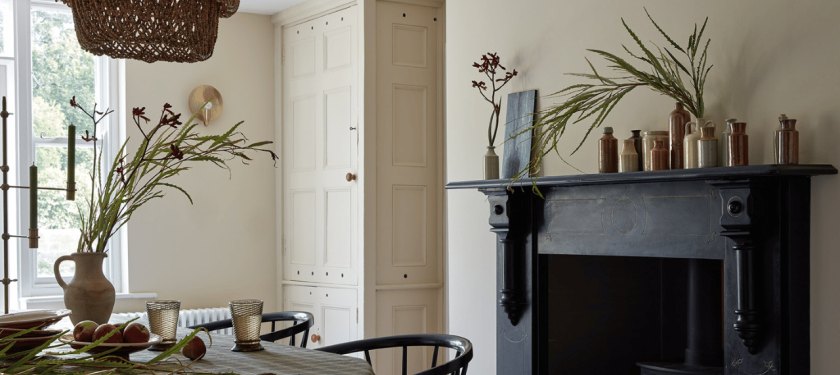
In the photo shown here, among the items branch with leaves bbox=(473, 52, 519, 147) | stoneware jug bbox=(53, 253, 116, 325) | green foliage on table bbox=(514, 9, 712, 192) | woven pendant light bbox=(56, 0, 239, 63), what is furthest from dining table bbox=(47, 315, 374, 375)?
branch with leaves bbox=(473, 52, 519, 147)

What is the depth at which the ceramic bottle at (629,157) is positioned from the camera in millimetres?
2662

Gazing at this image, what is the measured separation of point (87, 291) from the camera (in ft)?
6.79

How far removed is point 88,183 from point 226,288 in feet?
3.63

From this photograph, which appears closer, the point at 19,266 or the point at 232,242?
the point at 19,266

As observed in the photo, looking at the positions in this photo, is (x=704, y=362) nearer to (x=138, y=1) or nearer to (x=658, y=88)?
(x=658, y=88)

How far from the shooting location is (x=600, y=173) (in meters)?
2.72

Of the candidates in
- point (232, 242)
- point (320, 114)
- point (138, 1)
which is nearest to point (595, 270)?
point (138, 1)

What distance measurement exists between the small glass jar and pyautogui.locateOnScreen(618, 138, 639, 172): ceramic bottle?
0.04m

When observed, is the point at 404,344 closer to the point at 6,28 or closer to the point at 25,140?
the point at 25,140

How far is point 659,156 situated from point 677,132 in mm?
97

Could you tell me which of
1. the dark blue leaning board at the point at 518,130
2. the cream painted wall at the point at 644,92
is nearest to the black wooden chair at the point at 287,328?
the cream painted wall at the point at 644,92

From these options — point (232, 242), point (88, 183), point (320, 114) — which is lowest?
point (232, 242)

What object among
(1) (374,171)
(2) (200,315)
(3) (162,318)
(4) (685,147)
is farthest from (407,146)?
(3) (162,318)

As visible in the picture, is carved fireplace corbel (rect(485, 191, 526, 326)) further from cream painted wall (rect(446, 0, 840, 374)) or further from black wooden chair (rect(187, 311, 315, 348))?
black wooden chair (rect(187, 311, 315, 348))
